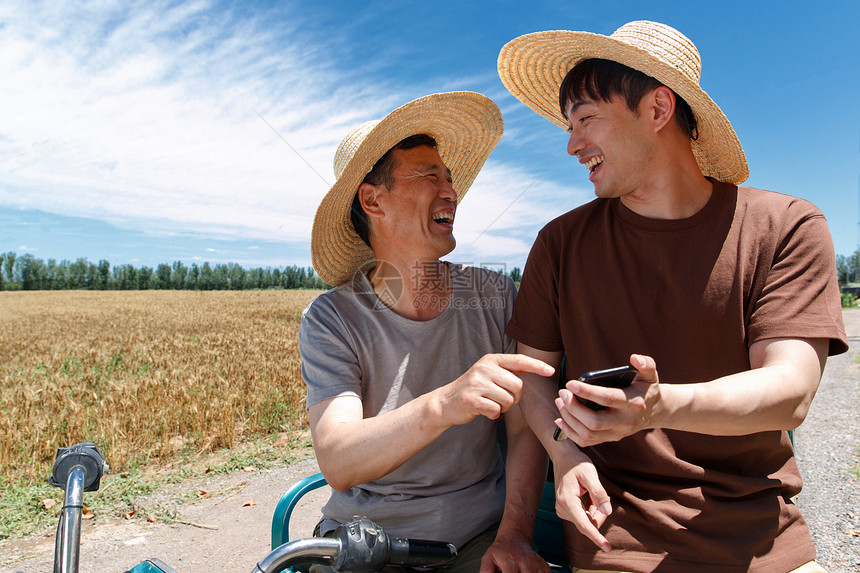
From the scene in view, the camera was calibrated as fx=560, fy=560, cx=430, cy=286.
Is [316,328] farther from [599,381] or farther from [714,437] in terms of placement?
[714,437]

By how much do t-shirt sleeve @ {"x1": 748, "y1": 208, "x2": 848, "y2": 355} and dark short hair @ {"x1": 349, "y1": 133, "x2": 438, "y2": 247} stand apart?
1.51 meters

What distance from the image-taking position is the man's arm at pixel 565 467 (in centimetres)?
156

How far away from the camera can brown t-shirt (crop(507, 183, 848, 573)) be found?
1641 millimetres

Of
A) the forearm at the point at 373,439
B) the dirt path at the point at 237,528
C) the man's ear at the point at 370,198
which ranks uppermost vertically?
the man's ear at the point at 370,198

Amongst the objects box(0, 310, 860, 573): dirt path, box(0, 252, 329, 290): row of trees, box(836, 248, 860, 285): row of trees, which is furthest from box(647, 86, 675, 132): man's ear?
box(836, 248, 860, 285): row of trees

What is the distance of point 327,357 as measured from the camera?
6.70 feet

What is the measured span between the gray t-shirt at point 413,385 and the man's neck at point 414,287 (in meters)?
0.07

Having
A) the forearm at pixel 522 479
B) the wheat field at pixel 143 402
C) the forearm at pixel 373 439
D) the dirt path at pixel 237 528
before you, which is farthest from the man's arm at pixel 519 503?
the wheat field at pixel 143 402

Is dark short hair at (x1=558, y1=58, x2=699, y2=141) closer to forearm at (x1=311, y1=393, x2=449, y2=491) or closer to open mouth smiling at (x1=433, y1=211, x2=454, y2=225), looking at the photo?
open mouth smiling at (x1=433, y1=211, x2=454, y2=225)

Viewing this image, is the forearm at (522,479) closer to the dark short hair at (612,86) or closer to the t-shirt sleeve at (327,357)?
the t-shirt sleeve at (327,357)

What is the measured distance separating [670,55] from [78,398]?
770 cm

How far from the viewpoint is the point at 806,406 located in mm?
1555

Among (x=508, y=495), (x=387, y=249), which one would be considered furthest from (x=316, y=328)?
(x=508, y=495)

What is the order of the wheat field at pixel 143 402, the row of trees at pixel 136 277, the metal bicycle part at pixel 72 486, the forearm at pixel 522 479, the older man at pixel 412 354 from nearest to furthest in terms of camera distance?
the metal bicycle part at pixel 72 486 < the older man at pixel 412 354 < the forearm at pixel 522 479 < the wheat field at pixel 143 402 < the row of trees at pixel 136 277
